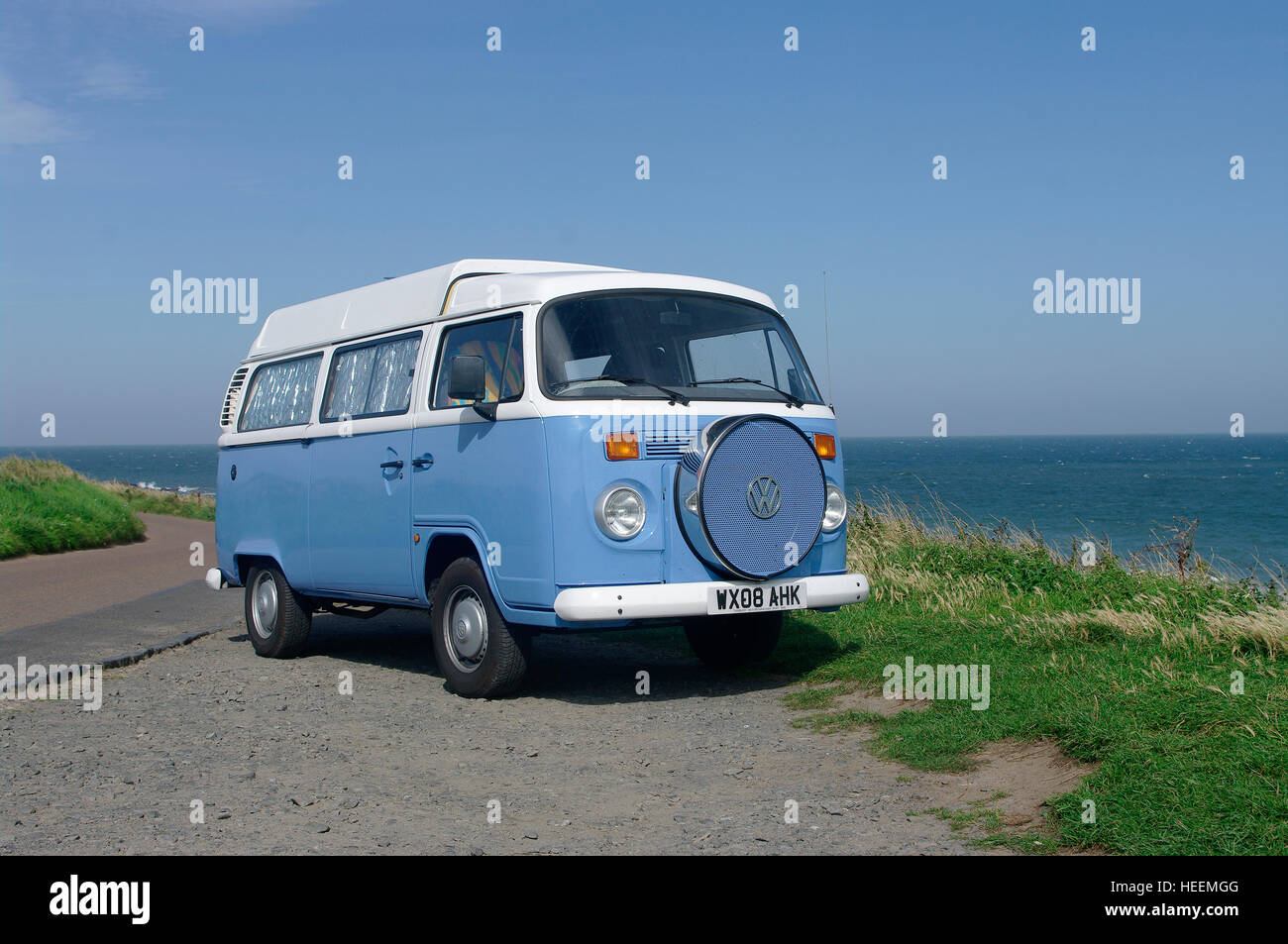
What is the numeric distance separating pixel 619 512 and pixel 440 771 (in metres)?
1.98

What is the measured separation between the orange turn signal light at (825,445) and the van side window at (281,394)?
4.50 metres

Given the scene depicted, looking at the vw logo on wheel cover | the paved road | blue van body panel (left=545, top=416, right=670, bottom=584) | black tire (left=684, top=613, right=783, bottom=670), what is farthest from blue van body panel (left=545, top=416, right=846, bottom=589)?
black tire (left=684, top=613, right=783, bottom=670)

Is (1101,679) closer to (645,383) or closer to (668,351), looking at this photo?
(645,383)

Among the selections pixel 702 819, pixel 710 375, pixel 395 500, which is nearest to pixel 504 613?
pixel 395 500

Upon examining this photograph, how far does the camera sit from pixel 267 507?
35.8ft

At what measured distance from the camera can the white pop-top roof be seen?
26.4 feet

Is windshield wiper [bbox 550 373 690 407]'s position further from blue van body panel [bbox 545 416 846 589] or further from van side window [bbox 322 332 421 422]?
van side window [bbox 322 332 421 422]

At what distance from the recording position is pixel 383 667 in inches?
395

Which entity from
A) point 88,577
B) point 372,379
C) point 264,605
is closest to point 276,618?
point 264,605

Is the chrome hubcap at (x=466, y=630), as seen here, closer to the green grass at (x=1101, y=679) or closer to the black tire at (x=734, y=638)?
the black tire at (x=734, y=638)

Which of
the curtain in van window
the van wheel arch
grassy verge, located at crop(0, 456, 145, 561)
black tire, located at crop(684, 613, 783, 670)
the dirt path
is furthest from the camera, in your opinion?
grassy verge, located at crop(0, 456, 145, 561)

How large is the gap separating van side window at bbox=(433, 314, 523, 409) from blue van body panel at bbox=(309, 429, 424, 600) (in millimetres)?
584
